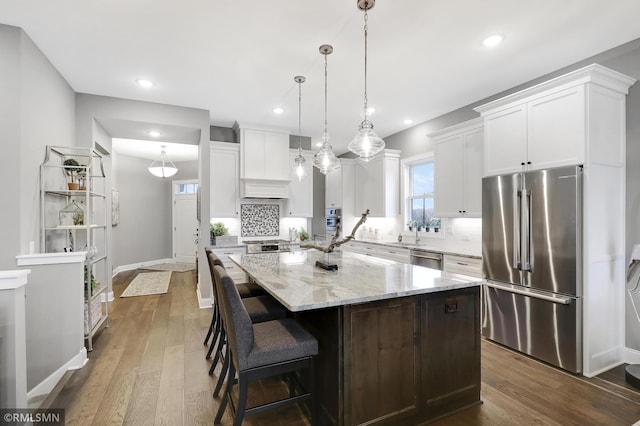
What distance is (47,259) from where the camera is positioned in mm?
2588

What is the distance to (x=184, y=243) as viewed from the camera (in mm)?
8312

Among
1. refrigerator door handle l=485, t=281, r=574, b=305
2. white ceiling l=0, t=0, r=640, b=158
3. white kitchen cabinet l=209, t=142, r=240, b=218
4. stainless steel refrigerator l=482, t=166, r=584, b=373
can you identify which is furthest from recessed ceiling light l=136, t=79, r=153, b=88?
refrigerator door handle l=485, t=281, r=574, b=305

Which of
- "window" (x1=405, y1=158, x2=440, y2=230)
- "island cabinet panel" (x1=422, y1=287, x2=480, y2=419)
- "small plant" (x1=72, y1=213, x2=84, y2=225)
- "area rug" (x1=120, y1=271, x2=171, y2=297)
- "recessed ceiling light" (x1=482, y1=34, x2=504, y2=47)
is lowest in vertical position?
"area rug" (x1=120, y1=271, x2=171, y2=297)

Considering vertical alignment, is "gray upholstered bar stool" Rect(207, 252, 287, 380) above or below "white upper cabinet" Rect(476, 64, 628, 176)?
below

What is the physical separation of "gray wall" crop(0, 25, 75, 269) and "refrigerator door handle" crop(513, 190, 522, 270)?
14.7 feet

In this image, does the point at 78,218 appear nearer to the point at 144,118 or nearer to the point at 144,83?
the point at 144,118

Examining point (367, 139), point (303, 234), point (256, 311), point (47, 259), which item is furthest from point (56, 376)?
point (303, 234)

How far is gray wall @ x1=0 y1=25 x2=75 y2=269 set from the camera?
249 centimetres

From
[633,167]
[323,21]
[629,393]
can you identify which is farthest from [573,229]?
[323,21]

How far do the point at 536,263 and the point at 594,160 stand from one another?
3.36ft

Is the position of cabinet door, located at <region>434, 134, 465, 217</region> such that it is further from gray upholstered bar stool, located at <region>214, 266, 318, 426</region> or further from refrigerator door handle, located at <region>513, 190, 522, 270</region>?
gray upholstered bar stool, located at <region>214, 266, 318, 426</region>

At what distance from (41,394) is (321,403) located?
2.24 metres

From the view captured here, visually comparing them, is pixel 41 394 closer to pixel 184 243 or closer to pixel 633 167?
pixel 633 167

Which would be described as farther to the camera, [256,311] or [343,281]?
[256,311]
